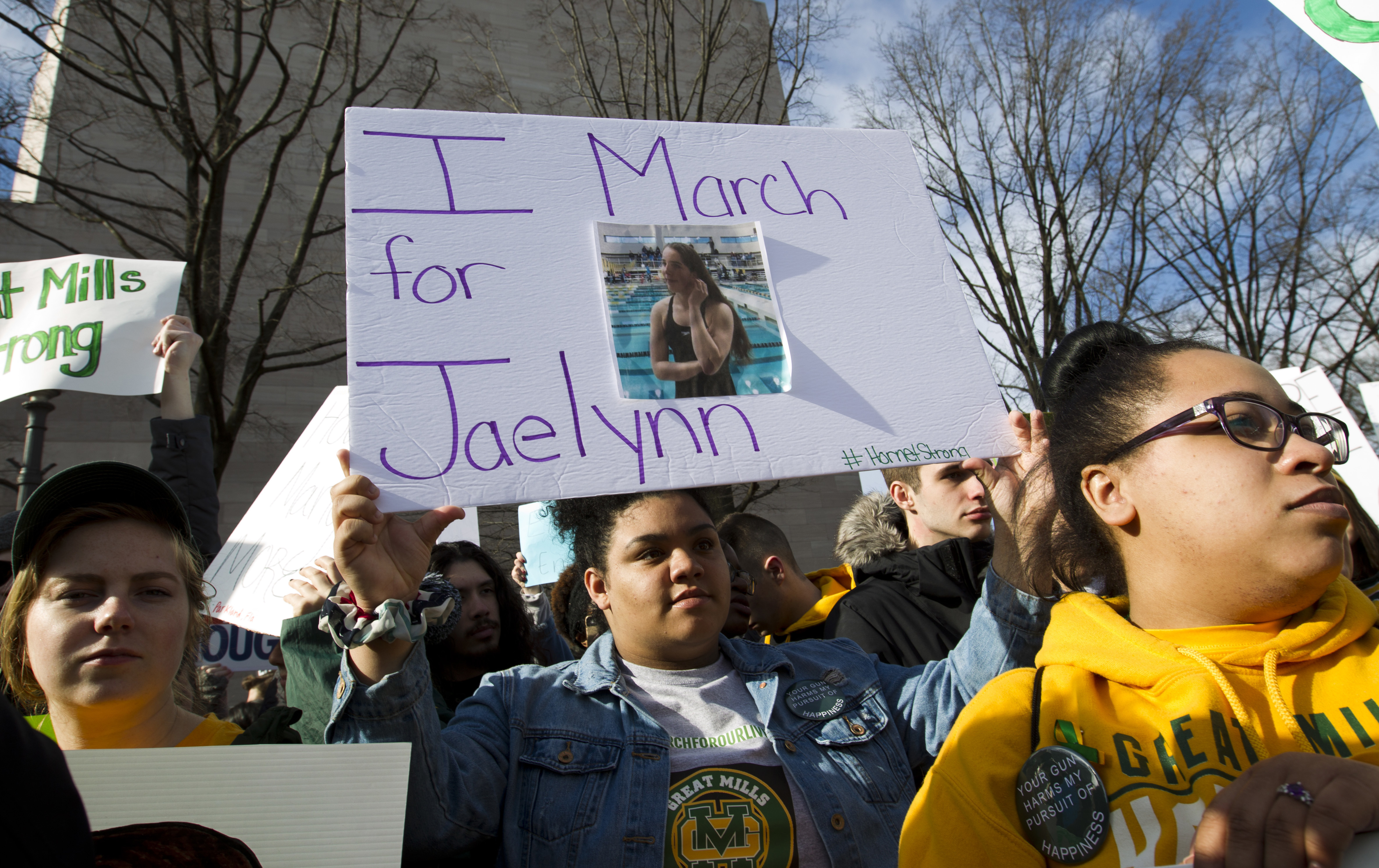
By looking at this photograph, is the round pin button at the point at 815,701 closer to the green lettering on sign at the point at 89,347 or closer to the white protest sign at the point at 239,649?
the green lettering on sign at the point at 89,347

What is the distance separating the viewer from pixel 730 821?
178cm

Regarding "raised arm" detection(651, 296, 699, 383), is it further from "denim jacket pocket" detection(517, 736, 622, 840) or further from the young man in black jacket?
the young man in black jacket

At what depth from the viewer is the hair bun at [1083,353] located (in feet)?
6.07

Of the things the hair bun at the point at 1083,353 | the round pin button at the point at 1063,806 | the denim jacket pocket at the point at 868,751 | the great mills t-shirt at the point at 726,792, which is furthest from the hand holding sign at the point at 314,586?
the hair bun at the point at 1083,353

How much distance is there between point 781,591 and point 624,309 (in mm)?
2155

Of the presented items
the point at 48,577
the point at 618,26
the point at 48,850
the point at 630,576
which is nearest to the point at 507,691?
the point at 630,576

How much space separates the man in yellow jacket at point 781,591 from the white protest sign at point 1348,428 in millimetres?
1988

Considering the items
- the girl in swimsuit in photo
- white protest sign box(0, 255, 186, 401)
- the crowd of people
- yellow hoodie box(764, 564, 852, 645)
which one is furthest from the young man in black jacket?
white protest sign box(0, 255, 186, 401)

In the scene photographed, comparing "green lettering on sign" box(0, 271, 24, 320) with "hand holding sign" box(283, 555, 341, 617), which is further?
"green lettering on sign" box(0, 271, 24, 320)

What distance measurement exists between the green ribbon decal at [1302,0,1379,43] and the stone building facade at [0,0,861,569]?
7.82 m

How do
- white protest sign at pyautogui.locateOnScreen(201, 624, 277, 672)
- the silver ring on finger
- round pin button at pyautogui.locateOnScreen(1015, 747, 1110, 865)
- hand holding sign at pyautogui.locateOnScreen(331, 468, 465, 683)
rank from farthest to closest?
1. white protest sign at pyautogui.locateOnScreen(201, 624, 277, 672)
2. hand holding sign at pyautogui.locateOnScreen(331, 468, 465, 683)
3. round pin button at pyautogui.locateOnScreen(1015, 747, 1110, 865)
4. the silver ring on finger

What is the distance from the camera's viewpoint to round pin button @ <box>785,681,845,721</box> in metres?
2.01

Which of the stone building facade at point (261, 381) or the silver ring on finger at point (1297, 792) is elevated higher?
the stone building facade at point (261, 381)

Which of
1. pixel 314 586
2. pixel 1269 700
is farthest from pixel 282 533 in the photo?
pixel 1269 700
